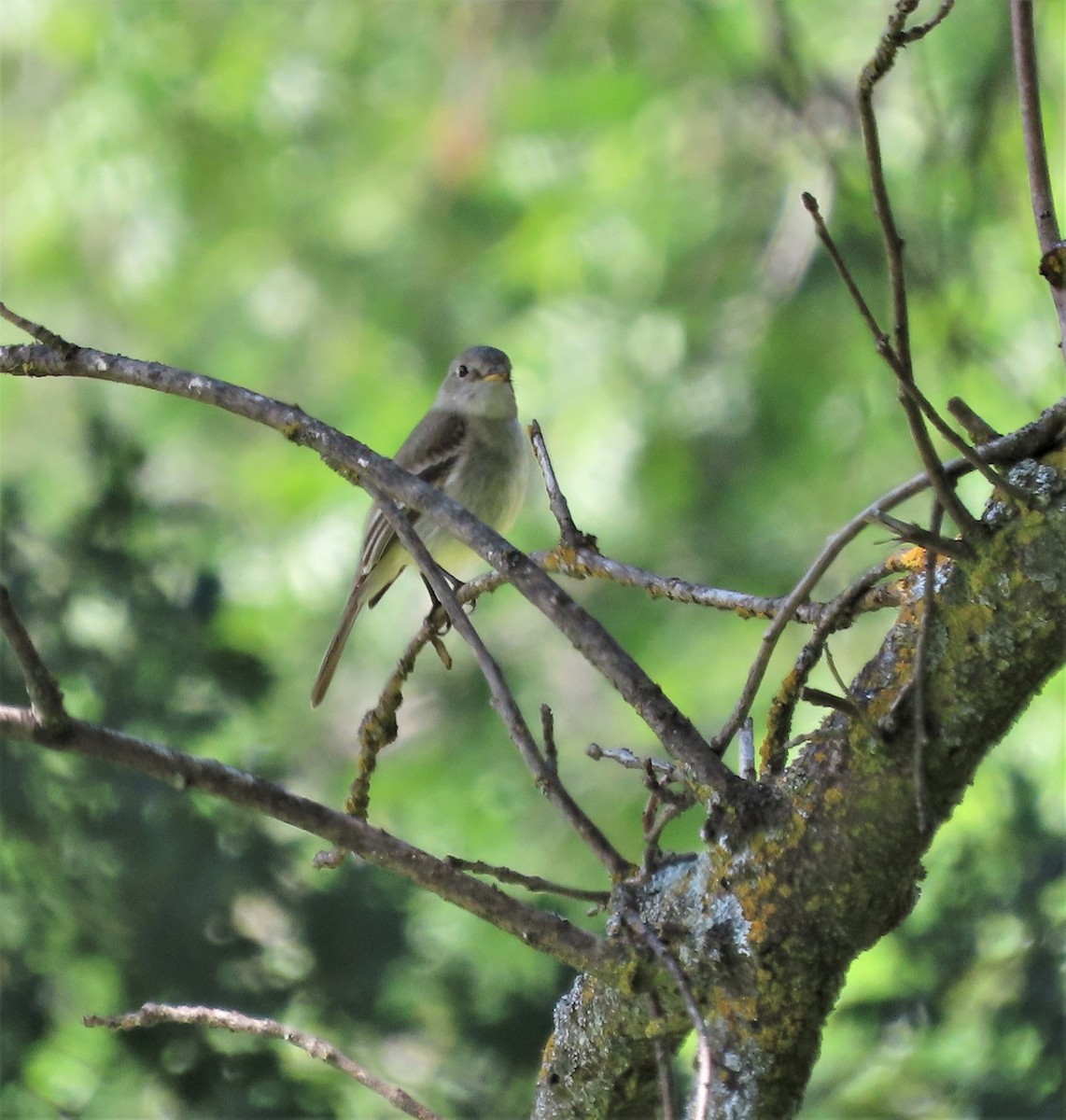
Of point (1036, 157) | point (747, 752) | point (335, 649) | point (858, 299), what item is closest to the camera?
point (858, 299)

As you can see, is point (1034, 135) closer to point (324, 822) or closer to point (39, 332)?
point (324, 822)

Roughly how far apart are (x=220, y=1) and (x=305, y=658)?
269cm

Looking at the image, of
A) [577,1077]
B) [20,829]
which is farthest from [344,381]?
[577,1077]

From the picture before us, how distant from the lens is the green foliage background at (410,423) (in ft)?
10.4

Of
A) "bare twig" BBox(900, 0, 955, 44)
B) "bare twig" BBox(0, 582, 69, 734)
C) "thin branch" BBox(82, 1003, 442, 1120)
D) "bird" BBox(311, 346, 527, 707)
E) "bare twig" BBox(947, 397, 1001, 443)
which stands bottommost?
"thin branch" BBox(82, 1003, 442, 1120)

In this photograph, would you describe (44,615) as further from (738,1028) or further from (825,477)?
(738,1028)

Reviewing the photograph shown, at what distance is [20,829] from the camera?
319 centimetres

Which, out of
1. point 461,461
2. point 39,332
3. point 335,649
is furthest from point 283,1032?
point 461,461

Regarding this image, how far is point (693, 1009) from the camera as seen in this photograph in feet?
3.84

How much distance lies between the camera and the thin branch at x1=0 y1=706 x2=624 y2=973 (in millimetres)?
1049

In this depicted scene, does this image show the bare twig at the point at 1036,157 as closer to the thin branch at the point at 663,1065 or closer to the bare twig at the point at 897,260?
the bare twig at the point at 897,260

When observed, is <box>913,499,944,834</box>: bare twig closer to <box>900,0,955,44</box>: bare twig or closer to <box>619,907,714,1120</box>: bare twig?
<box>619,907,714,1120</box>: bare twig

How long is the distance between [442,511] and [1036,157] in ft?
2.13

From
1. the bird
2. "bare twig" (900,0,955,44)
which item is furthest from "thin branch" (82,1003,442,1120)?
the bird
